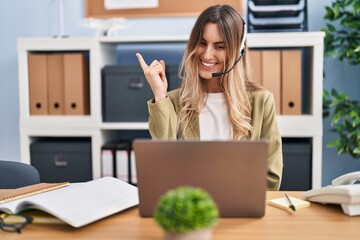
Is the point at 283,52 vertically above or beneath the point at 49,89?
above

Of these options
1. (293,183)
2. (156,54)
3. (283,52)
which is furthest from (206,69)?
(156,54)

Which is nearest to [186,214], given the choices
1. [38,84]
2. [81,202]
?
[81,202]

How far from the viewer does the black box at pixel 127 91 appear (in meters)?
2.39

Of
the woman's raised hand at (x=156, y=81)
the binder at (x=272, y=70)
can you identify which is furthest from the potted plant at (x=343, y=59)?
the woman's raised hand at (x=156, y=81)

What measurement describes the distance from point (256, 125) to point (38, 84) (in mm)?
1415

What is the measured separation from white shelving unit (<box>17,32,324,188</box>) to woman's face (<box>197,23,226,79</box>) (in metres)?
0.80

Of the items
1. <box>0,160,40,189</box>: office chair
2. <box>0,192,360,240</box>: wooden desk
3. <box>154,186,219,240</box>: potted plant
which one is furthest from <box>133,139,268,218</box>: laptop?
<box>0,160,40,189</box>: office chair

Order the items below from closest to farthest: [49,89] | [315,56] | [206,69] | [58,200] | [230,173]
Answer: [230,173]
[58,200]
[206,69]
[315,56]
[49,89]

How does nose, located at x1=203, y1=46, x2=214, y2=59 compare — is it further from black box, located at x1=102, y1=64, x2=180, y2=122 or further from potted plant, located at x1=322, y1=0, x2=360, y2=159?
potted plant, located at x1=322, y1=0, x2=360, y2=159

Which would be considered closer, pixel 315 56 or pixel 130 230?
pixel 130 230

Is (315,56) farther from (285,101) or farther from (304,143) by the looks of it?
(304,143)

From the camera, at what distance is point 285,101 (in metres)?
2.32

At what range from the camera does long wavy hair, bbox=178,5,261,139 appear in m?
1.51

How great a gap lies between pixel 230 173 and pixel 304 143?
156 centimetres
